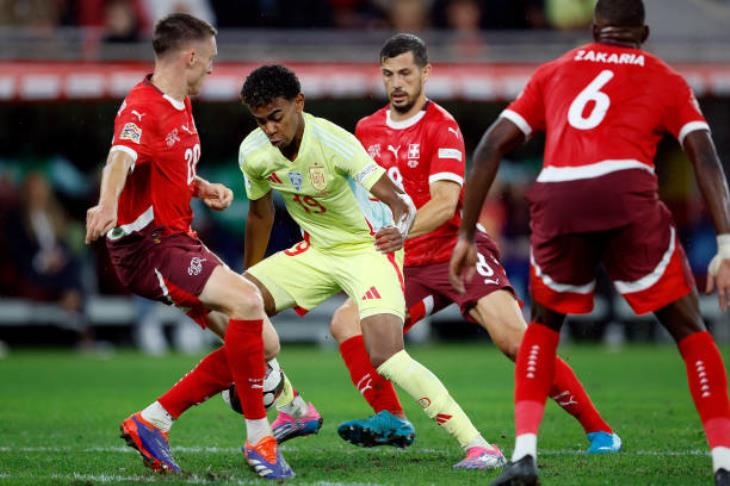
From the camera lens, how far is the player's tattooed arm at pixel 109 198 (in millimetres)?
6258

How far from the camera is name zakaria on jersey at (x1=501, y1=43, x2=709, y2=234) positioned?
5.73 meters

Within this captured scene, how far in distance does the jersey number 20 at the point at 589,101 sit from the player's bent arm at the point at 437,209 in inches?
82.8

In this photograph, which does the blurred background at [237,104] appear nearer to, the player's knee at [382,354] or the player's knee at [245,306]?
the player's knee at [382,354]

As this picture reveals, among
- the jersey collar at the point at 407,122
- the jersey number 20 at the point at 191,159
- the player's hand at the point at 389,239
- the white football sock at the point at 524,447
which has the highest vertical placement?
the jersey collar at the point at 407,122

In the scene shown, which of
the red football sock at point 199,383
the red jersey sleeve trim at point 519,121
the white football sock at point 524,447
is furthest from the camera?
the red football sock at point 199,383

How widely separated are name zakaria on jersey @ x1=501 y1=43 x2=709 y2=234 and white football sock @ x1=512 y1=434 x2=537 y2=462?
Result: 98 cm

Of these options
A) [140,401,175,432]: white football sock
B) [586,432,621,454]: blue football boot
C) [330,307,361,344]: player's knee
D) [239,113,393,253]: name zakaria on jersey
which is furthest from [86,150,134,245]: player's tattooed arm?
[586,432,621,454]: blue football boot

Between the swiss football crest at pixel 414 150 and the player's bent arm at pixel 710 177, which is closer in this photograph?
the player's bent arm at pixel 710 177

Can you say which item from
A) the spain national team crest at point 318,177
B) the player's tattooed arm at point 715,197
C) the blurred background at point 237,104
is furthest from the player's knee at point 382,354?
the blurred background at point 237,104

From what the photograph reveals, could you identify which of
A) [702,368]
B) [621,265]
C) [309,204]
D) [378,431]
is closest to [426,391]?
[378,431]

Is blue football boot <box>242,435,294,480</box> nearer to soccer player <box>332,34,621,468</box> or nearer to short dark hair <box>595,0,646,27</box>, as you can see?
soccer player <box>332,34,621,468</box>

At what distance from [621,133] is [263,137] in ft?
8.26

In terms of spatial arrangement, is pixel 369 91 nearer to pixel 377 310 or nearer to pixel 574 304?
pixel 377 310

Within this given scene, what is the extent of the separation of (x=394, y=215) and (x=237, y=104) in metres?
12.5
